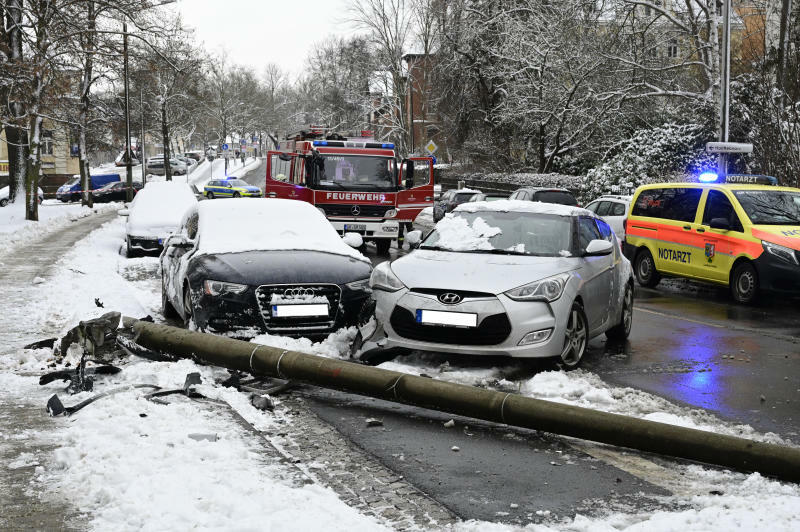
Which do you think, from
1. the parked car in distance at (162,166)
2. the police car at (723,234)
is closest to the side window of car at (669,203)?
the police car at (723,234)

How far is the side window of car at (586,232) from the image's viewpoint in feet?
31.2

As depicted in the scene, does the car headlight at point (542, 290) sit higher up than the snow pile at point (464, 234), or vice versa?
the snow pile at point (464, 234)

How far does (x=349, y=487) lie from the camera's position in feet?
16.9

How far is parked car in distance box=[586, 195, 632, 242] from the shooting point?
2180 centimetres

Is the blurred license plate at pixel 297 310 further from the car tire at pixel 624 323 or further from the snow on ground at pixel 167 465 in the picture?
the car tire at pixel 624 323

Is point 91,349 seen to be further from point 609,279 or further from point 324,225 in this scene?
point 609,279

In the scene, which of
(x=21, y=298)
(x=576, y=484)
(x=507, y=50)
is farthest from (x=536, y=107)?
(x=576, y=484)

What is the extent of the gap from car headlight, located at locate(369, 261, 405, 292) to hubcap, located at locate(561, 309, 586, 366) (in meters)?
1.55

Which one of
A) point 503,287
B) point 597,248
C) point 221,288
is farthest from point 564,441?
point 221,288

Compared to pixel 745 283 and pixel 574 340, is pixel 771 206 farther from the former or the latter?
pixel 574 340

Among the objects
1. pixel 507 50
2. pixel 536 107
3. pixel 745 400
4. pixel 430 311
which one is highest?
pixel 507 50

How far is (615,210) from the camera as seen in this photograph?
22344mm

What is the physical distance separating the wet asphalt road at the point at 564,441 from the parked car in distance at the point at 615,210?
966 cm

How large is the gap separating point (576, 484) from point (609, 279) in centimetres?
481
